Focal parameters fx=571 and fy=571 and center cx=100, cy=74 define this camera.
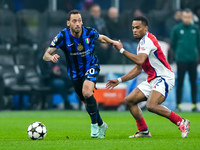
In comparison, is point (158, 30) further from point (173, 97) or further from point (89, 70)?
point (89, 70)

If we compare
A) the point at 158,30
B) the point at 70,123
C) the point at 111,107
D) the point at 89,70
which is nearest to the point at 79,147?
the point at 89,70

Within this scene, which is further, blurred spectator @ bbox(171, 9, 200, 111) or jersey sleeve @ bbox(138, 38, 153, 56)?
blurred spectator @ bbox(171, 9, 200, 111)

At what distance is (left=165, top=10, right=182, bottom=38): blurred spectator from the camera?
58.8 feet

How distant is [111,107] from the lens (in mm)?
17281

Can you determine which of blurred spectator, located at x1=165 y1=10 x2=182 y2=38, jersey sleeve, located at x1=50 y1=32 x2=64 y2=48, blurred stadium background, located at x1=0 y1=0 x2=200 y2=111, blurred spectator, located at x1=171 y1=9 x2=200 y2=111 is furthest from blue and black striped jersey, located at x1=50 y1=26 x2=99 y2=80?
blurred spectator, located at x1=165 y1=10 x2=182 y2=38

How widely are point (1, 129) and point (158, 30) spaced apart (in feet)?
28.4

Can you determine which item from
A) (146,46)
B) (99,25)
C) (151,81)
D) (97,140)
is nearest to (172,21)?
(99,25)

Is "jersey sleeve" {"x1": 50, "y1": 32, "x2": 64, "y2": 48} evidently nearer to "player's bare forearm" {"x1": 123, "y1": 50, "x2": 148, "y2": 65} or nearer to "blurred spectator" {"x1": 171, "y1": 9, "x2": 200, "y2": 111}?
"player's bare forearm" {"x1": 123, "y1": 50, "x2": 148, "y2": 65}

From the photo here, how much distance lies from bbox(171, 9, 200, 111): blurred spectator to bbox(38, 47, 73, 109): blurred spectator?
11.3ft

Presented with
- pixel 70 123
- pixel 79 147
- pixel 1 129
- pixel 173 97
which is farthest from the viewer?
pixel 173 97

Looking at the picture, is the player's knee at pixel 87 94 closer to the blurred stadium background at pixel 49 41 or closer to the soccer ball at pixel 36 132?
the soccer ball at pixel 36 132

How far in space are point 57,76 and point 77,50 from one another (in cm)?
843

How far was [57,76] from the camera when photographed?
1736 centimetres

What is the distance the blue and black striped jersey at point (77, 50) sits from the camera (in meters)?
8.96
